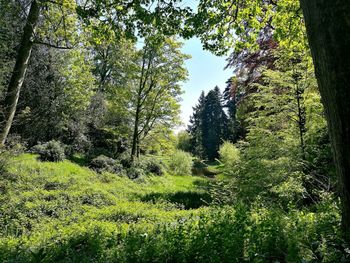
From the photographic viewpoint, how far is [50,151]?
679 inches

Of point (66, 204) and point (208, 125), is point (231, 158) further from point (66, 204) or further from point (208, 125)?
point (208, 125)

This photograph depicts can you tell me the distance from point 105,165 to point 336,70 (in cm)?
1784

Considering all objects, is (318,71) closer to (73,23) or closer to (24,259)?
(24,259)

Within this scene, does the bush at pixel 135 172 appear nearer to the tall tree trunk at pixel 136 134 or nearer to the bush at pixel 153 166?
the bush at pixel 153 166

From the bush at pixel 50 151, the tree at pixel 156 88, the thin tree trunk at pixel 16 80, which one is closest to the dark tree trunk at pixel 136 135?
the tree at pixel 156 88

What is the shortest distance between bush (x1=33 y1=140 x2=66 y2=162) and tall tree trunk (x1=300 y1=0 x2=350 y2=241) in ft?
53.9

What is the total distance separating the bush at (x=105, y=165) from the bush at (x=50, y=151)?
6.58ft

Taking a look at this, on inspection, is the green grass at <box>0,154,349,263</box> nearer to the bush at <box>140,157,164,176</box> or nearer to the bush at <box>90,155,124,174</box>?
the bush at <box>90,155,124,174</box>

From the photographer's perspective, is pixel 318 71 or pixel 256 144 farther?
pixel 256 144

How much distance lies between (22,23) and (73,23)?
30.0 ft

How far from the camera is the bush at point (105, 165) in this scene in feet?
62.0

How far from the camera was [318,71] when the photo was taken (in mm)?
2879

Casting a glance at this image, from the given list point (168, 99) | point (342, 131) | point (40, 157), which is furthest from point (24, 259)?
point (168, 99)

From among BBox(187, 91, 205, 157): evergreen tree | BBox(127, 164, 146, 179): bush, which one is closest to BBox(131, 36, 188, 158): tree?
BBox(127, 164, 146, 179): bush
